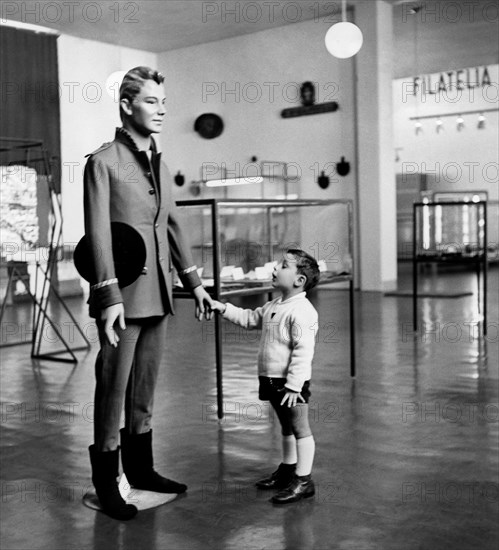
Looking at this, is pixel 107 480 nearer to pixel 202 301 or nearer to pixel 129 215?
pixel 202 301

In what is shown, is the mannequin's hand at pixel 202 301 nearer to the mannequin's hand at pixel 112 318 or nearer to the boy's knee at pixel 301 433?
the mannequin's hand at pixel 112 318

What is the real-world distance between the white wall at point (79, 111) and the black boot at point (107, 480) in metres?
9.26

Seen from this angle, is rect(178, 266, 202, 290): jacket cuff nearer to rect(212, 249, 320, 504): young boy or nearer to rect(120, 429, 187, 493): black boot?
rect(212, 249, 320, 504): young boy

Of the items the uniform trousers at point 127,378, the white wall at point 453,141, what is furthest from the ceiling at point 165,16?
the uniform trousers at point 127,378

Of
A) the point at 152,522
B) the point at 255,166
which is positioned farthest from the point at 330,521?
the point at 255,166

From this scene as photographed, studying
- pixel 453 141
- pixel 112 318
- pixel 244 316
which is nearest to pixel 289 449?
pixel 244 316

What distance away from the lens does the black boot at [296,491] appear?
283cm

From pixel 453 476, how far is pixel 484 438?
59 cm

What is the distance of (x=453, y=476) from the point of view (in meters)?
3.10

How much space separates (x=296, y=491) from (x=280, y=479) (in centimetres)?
15

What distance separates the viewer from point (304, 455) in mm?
2920

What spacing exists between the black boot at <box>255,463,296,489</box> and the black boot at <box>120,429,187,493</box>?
297mm

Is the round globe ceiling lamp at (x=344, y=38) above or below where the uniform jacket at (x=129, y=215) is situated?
above

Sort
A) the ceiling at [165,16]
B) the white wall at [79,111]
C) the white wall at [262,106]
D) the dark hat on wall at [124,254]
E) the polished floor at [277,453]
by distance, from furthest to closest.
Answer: the white wall at [79,111]
the white wall at [262,106]
the ceiling at [165,16]
the dark hat on wall at [124,254]
the polished floor at [277,453]
